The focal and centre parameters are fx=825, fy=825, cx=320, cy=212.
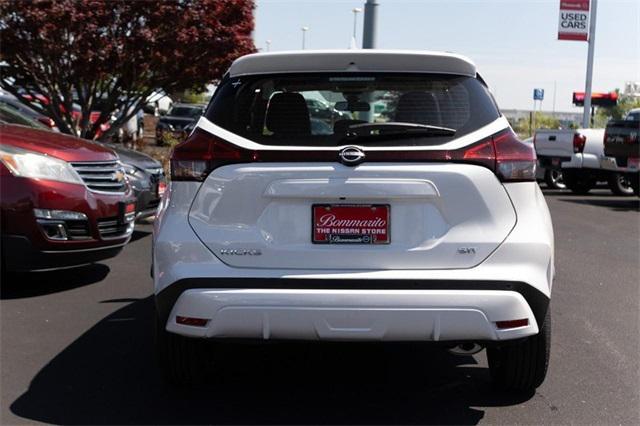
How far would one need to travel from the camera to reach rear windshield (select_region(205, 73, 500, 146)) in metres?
3.73

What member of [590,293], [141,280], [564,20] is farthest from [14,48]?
[564,20]

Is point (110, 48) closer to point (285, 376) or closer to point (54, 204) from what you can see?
point (54, 204)

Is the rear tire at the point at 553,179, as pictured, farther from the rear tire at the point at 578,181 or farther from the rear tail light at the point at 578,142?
the rear tail light at the point at 578,142

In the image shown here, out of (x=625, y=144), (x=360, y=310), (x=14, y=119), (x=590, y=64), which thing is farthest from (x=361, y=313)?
(x=590, y=64)

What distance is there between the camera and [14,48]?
1245cm

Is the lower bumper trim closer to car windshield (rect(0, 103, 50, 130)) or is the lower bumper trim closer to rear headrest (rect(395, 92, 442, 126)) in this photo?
rear headrest (rect(395, 92, 442, 126))

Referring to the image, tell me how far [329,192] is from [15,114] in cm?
594

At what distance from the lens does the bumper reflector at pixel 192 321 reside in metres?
3.61

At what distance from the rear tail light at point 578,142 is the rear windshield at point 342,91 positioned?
44.5 ft

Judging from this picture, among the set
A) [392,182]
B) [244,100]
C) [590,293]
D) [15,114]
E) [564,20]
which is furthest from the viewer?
[564,20]

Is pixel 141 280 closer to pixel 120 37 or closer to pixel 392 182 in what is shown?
pixel 392 182

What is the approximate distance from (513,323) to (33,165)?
408 cm

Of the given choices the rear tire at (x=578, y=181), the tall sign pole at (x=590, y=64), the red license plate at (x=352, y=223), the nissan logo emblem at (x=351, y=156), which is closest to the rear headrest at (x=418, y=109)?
the nissan logo emblem at (x=351, y=156)

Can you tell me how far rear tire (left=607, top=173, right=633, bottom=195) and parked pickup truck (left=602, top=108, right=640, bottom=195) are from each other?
1.19m
